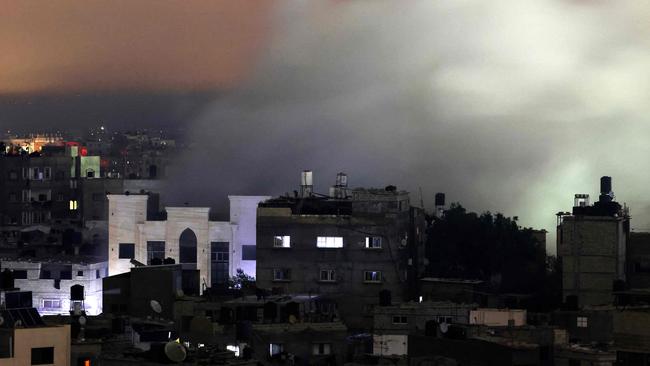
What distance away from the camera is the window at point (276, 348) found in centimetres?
4059

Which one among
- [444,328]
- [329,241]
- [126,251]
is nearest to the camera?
[444,328]

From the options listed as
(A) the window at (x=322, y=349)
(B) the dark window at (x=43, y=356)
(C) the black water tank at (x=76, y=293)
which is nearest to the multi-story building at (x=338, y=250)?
(C) the black water tank at (x=76, y=293)

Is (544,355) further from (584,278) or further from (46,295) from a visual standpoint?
(46,295)

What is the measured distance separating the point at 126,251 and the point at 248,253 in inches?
111

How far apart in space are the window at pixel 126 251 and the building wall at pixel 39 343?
68.5 ft

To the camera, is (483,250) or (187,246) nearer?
(483,250)

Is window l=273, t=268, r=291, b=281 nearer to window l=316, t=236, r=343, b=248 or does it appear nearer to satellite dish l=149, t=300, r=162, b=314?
window l=316, t=236, r=343, b=248

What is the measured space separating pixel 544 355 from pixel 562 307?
7.85 metres

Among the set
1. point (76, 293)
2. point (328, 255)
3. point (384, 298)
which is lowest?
point (384, 298)

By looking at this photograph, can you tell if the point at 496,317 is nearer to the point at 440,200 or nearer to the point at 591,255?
the point at 591,255

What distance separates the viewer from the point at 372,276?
51250 millimetres

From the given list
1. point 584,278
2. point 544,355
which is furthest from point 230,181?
point 544,355

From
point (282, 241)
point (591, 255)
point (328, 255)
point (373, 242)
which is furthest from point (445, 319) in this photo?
point (282, 241)

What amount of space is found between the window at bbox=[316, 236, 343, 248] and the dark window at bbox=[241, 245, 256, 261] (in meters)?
4.42
